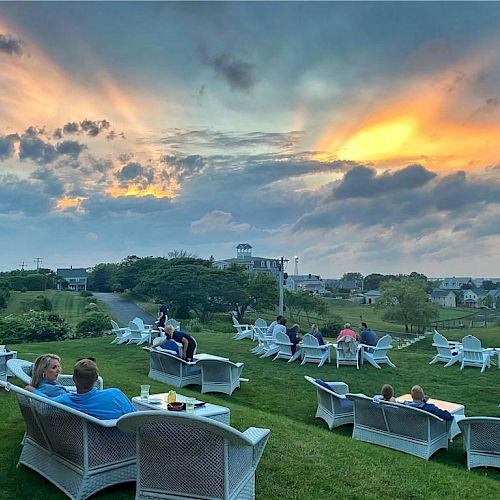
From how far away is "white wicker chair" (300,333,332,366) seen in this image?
1171 centimetres

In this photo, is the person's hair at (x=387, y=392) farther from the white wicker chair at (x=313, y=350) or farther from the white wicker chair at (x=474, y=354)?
the white wicker chair at (x=474, y=354)

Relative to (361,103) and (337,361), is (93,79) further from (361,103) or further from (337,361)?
(337,361)

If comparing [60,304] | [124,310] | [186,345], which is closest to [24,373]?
[186,345]

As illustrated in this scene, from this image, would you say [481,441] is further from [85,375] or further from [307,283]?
[307,283]

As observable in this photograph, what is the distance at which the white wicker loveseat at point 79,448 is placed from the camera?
11.9 ft

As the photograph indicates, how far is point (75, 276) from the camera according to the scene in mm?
68000

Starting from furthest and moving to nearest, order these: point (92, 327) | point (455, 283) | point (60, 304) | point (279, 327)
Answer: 1. point (455, 283)
2. point (60, 304)
3. point (92, 327)
4. point (279, 327)

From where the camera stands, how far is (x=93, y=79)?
15586mm

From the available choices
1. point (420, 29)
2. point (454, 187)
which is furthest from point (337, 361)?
point (454, 187)

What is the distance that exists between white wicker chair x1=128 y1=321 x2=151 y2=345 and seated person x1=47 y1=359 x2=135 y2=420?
1112 centimetres

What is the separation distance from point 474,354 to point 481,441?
673cm

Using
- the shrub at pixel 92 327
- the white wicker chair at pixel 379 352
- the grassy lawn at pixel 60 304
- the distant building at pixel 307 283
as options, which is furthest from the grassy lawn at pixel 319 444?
the distant building at pixel 307 283

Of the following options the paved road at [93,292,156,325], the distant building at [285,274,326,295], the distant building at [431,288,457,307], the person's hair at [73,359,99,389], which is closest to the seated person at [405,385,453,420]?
the person's hair at [73,359,99,389]

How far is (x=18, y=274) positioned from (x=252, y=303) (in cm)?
2583
